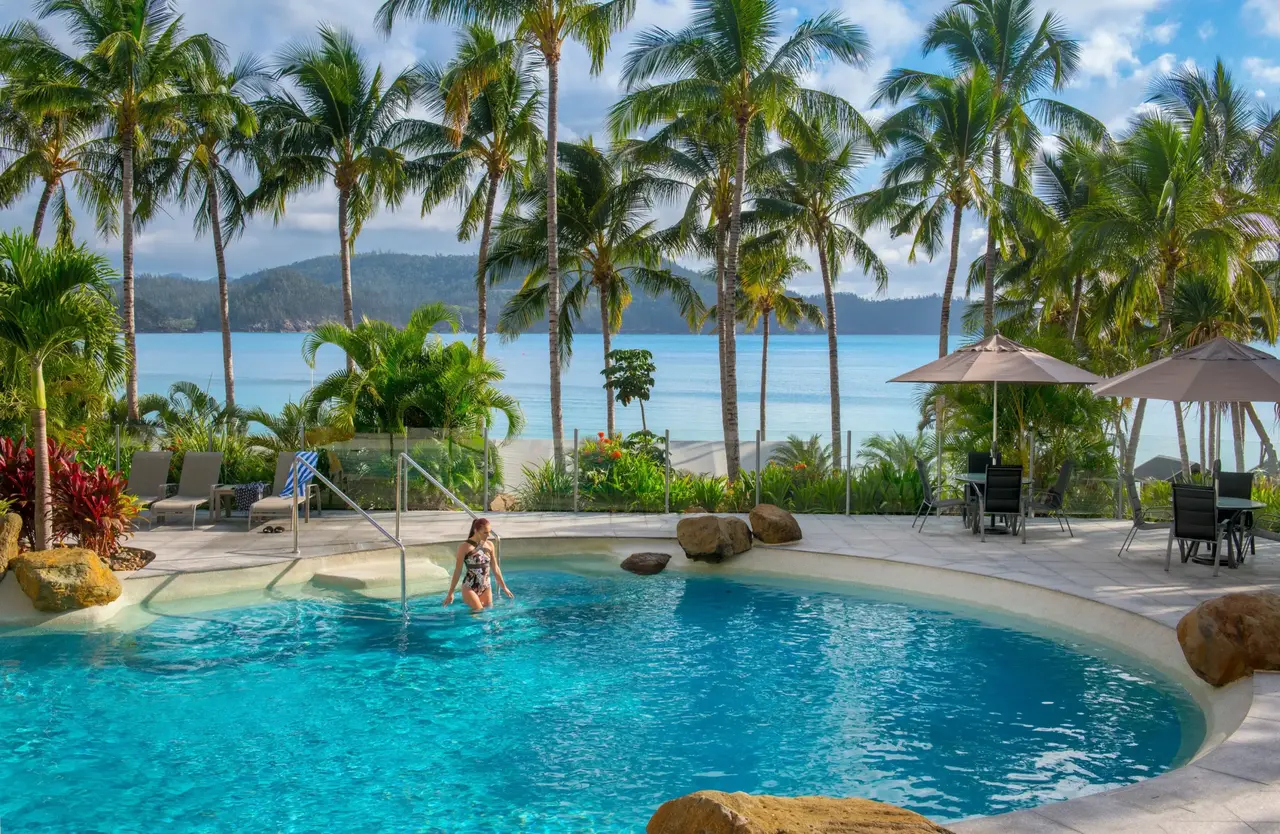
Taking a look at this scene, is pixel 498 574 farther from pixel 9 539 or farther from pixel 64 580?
pixel 9 539

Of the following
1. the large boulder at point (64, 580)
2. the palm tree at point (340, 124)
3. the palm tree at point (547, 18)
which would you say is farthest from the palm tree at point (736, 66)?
the large boulder at point (64, 580)

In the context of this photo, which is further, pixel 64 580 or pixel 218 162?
pixel 218 162

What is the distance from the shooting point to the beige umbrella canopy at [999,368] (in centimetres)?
1290

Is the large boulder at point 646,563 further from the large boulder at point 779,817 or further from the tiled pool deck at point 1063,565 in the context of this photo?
the large boulder at point 779,817

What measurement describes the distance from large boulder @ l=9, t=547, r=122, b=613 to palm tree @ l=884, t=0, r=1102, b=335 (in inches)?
845

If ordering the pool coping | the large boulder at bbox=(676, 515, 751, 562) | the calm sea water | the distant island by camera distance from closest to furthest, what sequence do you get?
the pool coping, the large boulder at bbox=(676, 515, 751, 562), the calm sea water, the distant island

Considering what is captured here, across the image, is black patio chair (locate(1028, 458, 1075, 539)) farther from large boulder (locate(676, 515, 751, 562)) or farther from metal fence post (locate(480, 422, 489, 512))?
metal fence post (locate(480, 422, 489, 512))


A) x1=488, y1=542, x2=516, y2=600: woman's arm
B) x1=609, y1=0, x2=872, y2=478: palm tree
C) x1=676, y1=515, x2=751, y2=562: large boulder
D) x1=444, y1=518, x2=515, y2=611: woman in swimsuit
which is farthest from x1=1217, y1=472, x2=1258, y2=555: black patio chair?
x1=609, y1=0, x2=872, y2=478: palm tree

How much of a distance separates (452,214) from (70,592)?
2018 cm

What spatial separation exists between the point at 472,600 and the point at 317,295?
91.3 metres

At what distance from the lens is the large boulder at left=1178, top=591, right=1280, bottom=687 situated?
7.41 meters

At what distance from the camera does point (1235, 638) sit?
7.53m

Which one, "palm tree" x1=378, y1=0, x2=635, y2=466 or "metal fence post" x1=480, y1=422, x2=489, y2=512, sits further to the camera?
"palm tree" x1=378, y1=0, x2=635, y2=466

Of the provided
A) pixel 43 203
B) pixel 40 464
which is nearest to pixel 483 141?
pixel 43 203
